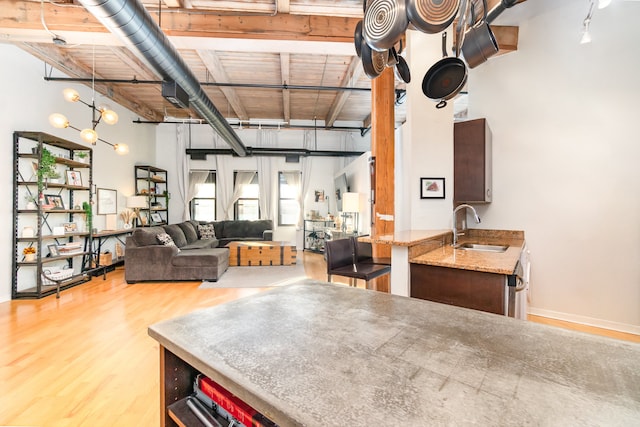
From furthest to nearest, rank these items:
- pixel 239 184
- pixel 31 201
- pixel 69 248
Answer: pixel 239 184
pixel 69 248
pixel 31 201

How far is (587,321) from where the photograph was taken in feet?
10.4

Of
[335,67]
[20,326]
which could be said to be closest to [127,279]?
[20,326]

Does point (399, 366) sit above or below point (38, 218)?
below

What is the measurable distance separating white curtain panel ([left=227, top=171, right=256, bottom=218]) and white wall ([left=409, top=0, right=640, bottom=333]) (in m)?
6.03

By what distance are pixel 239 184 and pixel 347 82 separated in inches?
175

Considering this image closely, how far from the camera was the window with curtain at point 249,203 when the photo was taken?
8.51 meters

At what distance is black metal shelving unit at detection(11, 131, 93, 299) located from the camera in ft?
12.9

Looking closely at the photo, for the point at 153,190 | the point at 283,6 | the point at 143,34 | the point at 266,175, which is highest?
the point at 283,6

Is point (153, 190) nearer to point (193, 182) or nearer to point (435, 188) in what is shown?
point (193, 182)

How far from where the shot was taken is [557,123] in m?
3.32

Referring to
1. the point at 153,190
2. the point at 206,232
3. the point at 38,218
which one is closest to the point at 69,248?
the point at 38,218

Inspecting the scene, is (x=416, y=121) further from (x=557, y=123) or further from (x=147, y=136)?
(x=147, y=136)

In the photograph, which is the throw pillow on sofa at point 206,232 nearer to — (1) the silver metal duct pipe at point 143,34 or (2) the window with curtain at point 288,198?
(2) the window with curtain at point 288,198

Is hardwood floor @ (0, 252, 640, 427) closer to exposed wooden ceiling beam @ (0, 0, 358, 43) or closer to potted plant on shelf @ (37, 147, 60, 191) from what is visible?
potted plant on shelf @ (37, 147, 60, 191)
